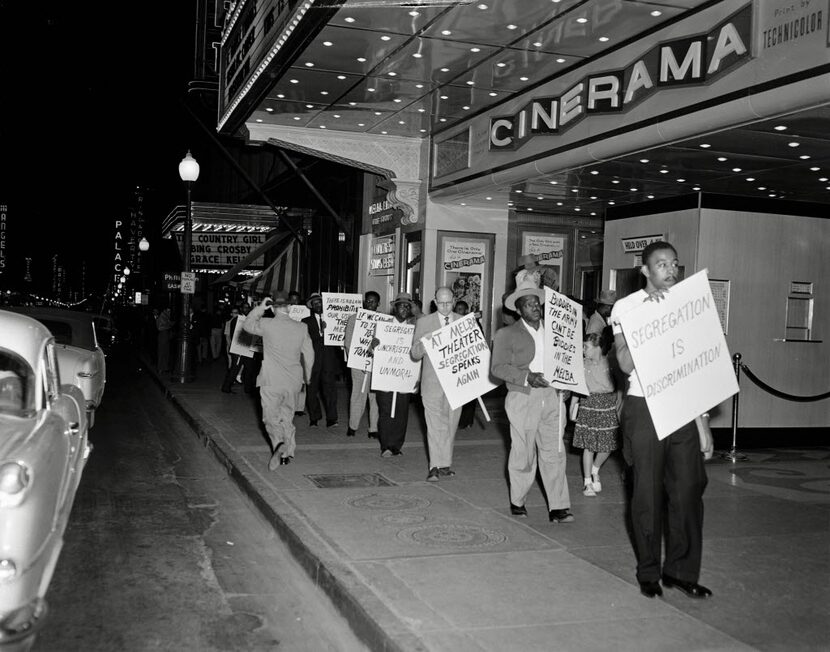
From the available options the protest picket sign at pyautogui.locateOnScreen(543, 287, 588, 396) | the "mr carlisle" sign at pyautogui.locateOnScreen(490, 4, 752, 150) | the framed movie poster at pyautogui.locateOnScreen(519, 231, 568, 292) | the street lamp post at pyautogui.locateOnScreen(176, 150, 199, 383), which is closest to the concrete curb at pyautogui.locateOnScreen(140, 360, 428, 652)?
the protest picket sign at pyautogui.locateOnScreen(543, 287, 588, 396)

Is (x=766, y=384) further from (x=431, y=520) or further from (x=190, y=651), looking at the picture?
(x=190, y=651)

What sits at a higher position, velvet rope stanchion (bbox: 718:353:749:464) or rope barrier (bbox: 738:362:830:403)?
rope barrier (bbox: 738:362:830:403)

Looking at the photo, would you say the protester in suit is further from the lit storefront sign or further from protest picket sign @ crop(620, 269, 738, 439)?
protest picket sign @ crop(620, 269, 738, 439)

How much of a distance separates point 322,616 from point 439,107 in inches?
431

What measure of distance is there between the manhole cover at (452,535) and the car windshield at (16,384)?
9.36 feet

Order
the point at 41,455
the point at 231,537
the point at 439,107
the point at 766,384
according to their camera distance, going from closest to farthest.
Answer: the point at 41,455 < the point at 231,537 < the point at 766,384 < the point at 439,107

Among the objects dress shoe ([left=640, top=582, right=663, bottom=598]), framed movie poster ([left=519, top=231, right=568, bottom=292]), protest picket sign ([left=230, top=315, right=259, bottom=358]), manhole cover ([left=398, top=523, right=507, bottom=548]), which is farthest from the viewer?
framed movie poster ([left=519, top=231, right=568, bottom=292])

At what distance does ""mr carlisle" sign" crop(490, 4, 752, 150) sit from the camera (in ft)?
28.7

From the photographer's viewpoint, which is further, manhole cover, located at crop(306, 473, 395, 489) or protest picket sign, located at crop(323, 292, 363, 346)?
protest picket sign, located at crop(323, 292, 363, 346)

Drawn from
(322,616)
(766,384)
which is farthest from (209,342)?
(322,616)

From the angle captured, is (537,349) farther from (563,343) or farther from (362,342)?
(362,342)

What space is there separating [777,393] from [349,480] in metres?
6.09

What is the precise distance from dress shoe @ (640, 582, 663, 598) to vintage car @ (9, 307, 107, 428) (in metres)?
8.13

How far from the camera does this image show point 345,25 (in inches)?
432
